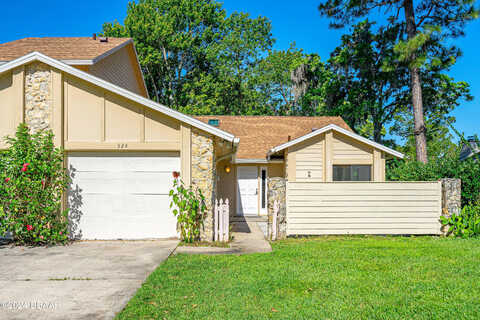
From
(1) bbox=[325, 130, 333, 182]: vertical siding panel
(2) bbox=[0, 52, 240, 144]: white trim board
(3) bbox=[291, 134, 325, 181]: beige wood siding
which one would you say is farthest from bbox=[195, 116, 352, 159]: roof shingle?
(2) bbox=[0, 52, 240, 144]: white trim board

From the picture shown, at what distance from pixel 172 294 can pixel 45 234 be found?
15.9 ft

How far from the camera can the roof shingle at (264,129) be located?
1598cm

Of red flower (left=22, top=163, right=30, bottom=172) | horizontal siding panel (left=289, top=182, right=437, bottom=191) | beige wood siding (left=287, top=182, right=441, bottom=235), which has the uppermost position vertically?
red flower (left=22, top=163, right=30, bottom=172)

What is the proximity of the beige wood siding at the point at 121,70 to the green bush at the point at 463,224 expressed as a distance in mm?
11310

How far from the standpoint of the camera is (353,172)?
13203mm

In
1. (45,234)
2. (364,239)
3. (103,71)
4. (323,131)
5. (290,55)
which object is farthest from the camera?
(290,55)

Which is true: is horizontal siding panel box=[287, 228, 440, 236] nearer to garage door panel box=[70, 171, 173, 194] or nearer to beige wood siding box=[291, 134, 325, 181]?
garage door panel box=[70, 171, 173, 194]

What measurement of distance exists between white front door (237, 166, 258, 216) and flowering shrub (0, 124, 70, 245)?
809 centimetres

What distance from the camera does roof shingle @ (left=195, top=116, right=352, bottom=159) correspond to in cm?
1598

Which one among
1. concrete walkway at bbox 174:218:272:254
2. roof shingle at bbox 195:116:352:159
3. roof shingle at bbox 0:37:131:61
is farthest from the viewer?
roof shingle at bbox 195:116:352:159

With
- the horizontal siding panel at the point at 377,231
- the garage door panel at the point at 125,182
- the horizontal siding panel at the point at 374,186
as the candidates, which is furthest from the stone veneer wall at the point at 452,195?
the garage door panel at the point at 125,182

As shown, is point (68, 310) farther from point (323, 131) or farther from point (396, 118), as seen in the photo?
point (396, 118)

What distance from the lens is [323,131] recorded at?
509 inches

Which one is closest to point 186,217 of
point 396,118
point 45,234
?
point 45,234
